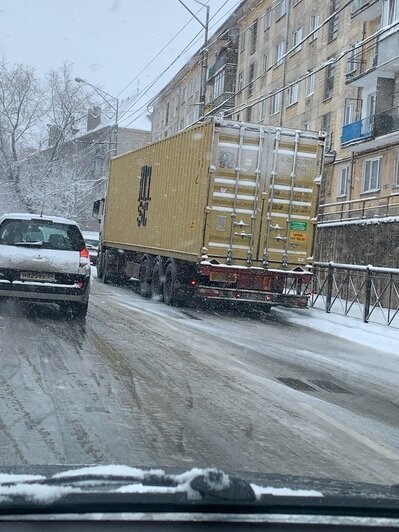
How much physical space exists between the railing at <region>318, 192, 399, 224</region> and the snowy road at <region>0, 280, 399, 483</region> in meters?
14.6

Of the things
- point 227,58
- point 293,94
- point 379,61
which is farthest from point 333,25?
point 227,58

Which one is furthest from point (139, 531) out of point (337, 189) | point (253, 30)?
point (253, 30)

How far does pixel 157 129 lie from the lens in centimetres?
6562

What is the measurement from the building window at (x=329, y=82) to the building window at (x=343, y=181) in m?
3.84

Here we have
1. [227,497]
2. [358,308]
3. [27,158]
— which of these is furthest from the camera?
[27,158]

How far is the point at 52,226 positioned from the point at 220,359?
406 cm

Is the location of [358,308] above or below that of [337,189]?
below

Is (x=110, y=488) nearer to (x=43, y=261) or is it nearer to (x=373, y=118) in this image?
(x=43, y=261)

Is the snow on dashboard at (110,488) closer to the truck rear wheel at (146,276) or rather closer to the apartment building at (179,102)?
the truck rear wheel at (146,276)

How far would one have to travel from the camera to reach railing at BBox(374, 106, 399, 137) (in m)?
28.3

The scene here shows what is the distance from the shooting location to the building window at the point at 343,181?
3356 centimetres

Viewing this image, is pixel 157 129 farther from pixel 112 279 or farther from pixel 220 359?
pixel 220 359

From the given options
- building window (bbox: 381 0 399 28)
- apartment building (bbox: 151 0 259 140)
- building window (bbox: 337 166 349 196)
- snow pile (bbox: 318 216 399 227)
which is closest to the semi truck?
snow pile (bbox: 318 216 399 227)

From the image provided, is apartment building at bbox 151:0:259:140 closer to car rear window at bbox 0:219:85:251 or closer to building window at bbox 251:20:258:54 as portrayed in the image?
building window at bbox 251:20:258:54
